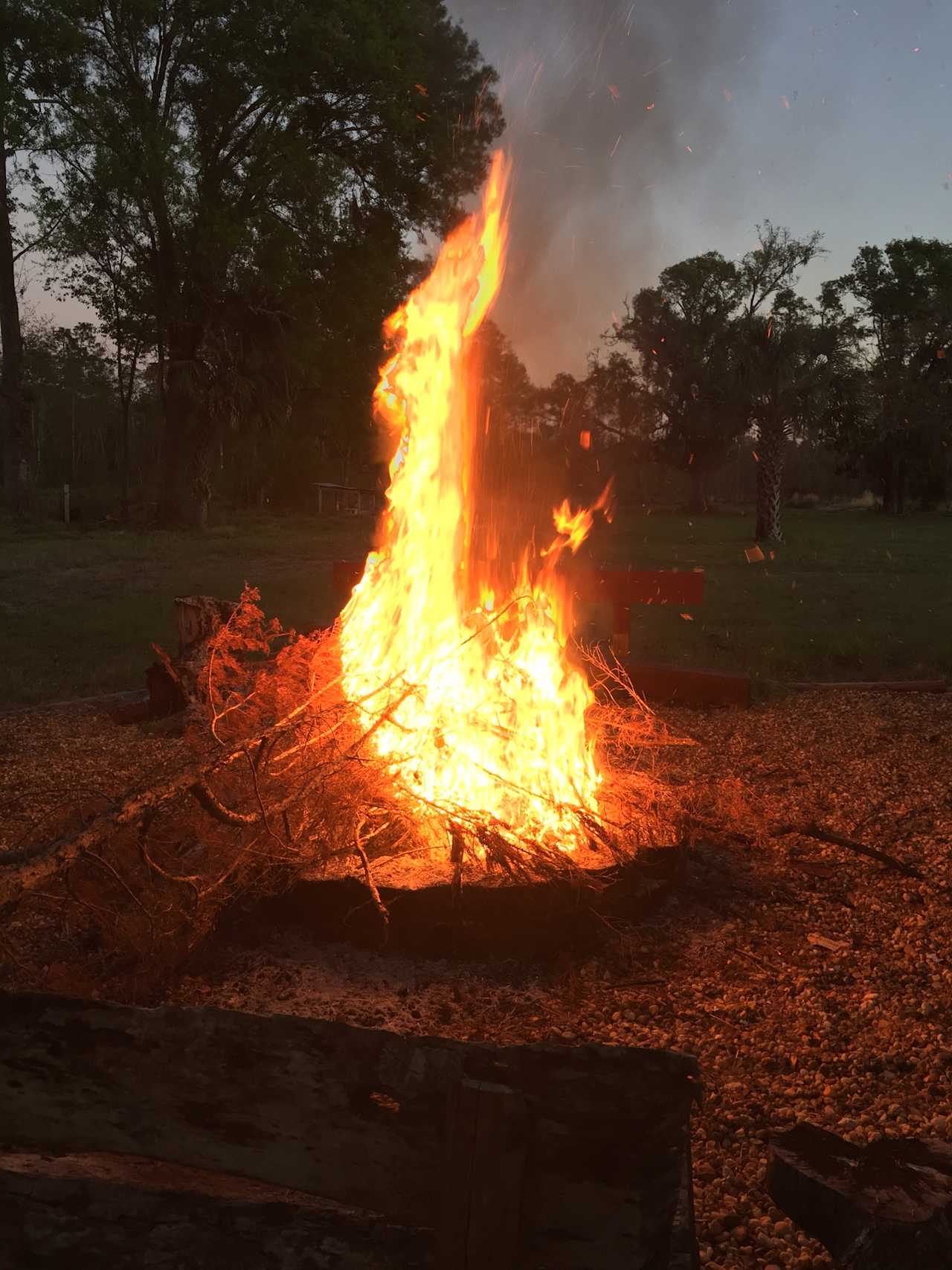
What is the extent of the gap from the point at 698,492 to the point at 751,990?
155ft

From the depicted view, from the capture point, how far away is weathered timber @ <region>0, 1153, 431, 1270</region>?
1779 millimetres

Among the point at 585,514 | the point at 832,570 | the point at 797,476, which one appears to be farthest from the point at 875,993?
the point at 797,476

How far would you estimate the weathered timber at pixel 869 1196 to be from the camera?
5.98 ft

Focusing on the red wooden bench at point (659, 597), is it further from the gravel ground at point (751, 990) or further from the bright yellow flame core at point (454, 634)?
the gravel ground at point (751, 990)

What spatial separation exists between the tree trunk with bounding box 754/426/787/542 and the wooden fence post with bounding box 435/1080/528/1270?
26.3 meters

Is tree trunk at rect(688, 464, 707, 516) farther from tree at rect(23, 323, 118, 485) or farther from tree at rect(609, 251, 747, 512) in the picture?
tree at rect(23, 323, 118, 485)

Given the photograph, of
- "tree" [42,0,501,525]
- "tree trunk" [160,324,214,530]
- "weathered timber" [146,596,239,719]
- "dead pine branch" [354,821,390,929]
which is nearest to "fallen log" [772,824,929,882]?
"dead pine branch" [354,821,390,929]

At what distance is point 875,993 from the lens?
11.2 ft

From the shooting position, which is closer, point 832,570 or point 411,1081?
point 411,1081

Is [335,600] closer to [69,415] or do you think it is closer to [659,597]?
[659,597]

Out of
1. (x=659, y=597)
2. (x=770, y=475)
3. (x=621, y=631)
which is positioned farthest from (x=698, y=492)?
(x=659, y=597)

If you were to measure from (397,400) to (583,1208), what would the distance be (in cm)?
454

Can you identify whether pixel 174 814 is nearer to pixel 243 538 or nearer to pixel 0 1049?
pixel 0 1049

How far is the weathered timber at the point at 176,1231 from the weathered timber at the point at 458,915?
73.0 inches
